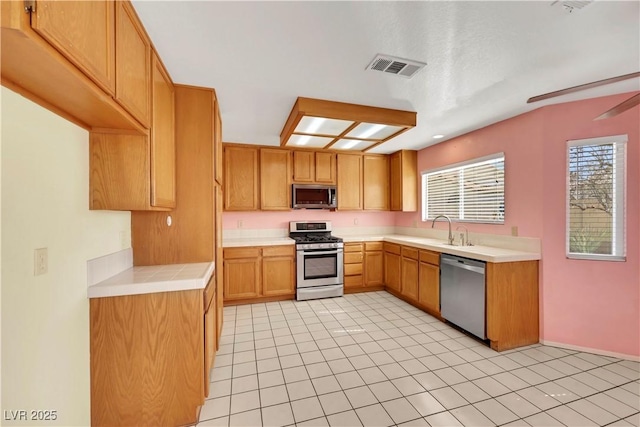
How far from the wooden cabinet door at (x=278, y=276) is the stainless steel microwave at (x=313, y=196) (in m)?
0.95

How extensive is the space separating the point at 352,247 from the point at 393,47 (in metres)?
3.17

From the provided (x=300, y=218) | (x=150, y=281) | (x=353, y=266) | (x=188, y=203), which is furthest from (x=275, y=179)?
(x=150, y=281)

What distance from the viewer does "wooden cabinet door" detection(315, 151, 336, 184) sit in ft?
14.8

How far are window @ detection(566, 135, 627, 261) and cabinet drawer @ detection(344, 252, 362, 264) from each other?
8.58 feet

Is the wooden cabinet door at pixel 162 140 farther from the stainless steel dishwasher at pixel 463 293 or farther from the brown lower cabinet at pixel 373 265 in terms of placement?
the brown lower cabinet at pixel 373 265

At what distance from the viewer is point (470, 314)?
278 cm

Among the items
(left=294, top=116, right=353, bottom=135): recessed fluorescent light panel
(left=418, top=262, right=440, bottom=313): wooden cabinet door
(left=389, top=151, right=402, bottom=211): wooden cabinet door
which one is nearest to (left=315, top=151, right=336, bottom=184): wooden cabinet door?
(left=389, top=151, right=402, bottom=211): wooden cabinet door

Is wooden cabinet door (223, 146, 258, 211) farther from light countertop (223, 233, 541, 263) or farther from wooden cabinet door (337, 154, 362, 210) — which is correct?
wooden cabinet door (337, 154, 362, 210)

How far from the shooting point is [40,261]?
3.87ft

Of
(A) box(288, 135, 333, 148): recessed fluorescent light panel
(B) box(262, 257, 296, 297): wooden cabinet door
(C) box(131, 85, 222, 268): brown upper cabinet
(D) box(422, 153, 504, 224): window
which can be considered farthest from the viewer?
(B) box(262, 257, 296, 297): wooden cabinet door

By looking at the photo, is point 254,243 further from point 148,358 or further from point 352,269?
point 148,358

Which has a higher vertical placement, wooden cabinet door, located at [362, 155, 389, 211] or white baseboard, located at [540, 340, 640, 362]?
wooden cabinet door, located at [362, 155, 389, 211]

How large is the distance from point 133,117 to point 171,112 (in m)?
0.69

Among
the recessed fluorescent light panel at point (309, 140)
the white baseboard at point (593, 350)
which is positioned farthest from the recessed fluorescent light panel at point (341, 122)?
the white baseboard at point (593, 350)
